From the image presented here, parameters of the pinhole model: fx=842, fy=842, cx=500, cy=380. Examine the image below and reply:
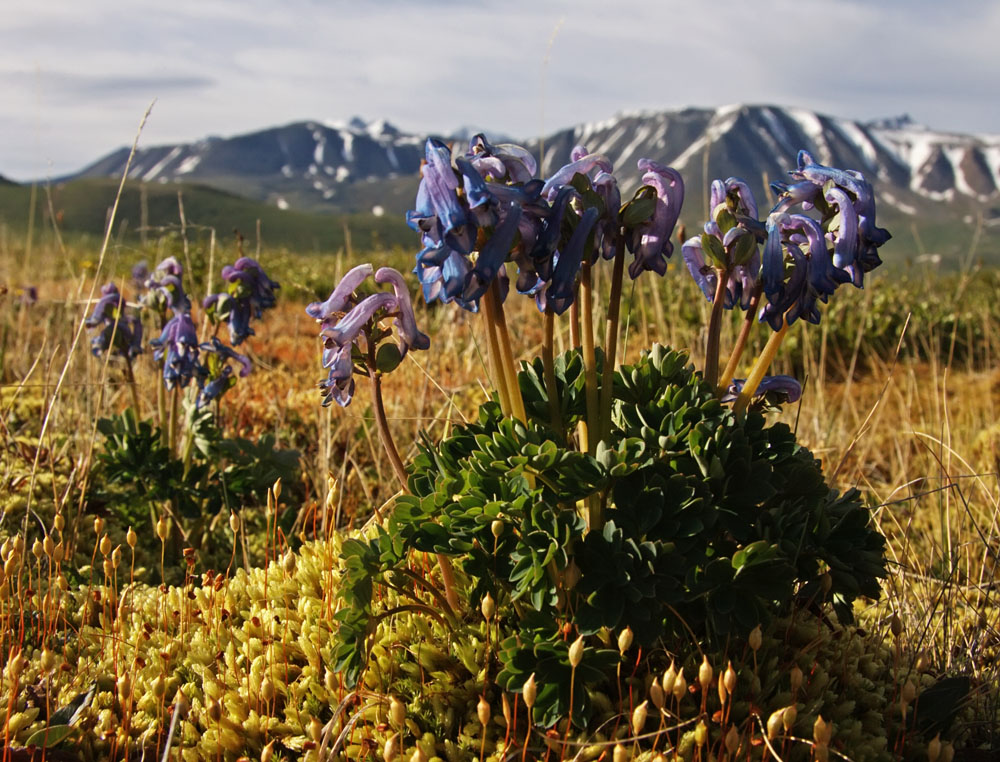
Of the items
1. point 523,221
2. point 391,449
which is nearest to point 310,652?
point 391,449

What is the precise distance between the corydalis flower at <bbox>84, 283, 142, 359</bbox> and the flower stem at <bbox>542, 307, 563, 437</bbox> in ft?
7.97

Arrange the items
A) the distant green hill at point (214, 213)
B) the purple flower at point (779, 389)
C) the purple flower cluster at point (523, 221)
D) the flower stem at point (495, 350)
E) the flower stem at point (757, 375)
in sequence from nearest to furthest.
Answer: the purple flower cluster at point (523, 221), the flower stem at point (495, 350), the flower stem at point (757, 375), the purple flower at point (779, 389), the distant green hill at point (214, 213)

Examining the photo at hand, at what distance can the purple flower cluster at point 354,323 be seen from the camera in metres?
2.21

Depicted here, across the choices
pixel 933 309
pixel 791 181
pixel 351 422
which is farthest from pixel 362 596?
pixel 933 309

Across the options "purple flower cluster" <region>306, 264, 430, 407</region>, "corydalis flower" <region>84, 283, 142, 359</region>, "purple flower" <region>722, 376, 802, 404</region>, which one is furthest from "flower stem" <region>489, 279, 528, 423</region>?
"corydalis flower" <region>84, 283, 142, 359</region>

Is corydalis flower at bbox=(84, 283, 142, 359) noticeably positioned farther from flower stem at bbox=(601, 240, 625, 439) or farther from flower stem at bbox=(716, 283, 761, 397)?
flower stem at bbox=(716, 283, 761, 397)

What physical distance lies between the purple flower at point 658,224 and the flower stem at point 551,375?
25 cm

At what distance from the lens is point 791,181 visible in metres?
2.35

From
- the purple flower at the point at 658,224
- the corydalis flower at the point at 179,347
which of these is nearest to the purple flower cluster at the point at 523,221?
the purple flower at the point at 658,224

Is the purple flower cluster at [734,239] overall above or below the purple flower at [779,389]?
above

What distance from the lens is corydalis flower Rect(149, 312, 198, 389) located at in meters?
3.64

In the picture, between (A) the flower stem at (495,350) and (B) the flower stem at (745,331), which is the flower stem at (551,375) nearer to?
(A) the flower stem at (495,350)

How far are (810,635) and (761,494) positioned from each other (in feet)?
2.64

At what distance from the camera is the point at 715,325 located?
2363mm
